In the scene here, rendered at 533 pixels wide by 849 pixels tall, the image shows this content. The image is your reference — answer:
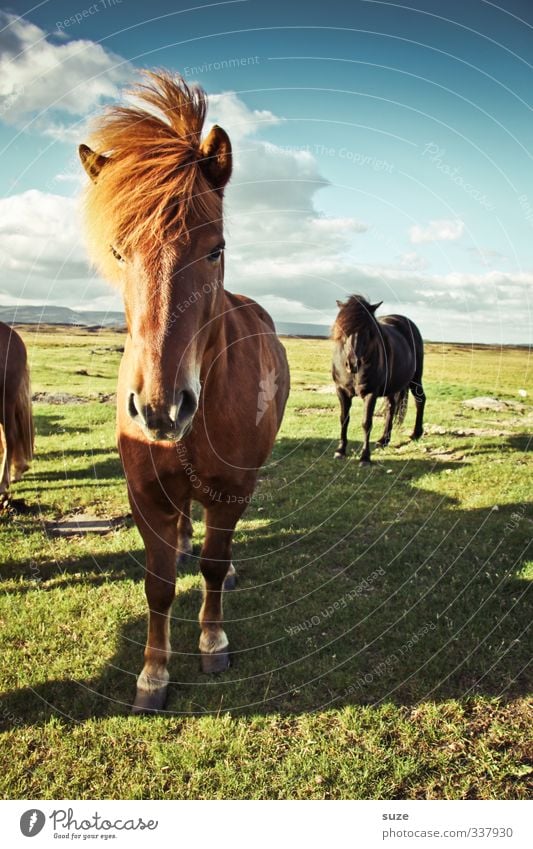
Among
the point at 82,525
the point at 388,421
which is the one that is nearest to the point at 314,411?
the point at 388,421

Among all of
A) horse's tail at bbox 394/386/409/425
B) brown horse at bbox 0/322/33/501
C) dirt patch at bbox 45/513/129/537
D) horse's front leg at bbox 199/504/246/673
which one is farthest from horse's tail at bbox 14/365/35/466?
horse's tail at bbox 394/386/409/425

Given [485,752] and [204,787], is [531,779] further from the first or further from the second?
[204,787]

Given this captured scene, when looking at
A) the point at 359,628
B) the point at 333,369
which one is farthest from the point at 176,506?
the point at 333,369

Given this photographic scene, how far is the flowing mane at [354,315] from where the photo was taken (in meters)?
8.41

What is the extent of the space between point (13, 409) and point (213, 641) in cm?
451

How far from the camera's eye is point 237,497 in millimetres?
3061

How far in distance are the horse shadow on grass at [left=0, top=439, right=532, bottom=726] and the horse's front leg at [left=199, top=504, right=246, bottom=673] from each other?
0.43 feet

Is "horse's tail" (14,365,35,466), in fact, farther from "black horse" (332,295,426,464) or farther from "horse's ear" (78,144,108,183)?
"black horse" (332,295,426,464)

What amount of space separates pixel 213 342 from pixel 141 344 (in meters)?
0.76

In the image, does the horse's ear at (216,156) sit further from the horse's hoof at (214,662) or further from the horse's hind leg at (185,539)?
the horse's hind leg at (185,539)

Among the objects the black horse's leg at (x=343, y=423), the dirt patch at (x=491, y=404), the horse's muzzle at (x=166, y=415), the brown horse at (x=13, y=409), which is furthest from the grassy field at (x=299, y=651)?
the dirt patch at (x=491, y=404)

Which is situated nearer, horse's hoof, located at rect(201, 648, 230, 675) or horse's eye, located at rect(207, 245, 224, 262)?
horse's eye, located at rect(207, 245, 224, 262)

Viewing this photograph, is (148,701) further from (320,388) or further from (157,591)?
(320,388)

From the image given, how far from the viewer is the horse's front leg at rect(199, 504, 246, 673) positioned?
3.10 metres
